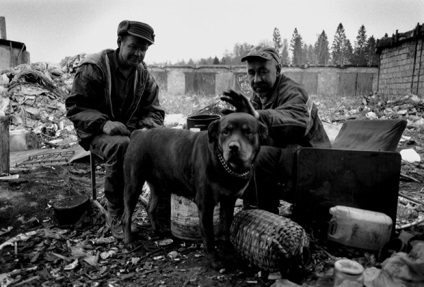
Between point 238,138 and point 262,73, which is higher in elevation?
point 262,73

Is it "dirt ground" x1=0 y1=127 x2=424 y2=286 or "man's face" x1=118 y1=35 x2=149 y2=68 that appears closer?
"dirt ground" x1=0 y1=127 x2=424 y2=286

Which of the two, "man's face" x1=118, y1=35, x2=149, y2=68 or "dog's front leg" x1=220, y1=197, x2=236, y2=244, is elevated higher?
"man's face" x1=118, y1=35, x2=149, y2=68

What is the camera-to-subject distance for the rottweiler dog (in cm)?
263

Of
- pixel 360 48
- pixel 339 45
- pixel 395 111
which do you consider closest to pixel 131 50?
pixel 395 111

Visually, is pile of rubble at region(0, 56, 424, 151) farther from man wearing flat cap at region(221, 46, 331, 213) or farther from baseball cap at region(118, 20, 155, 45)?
man wearing flat cap at region(221, 46, 331, 213)

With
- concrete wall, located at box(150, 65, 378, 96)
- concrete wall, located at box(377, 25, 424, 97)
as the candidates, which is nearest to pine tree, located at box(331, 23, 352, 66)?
concrete wall, located at box(150, 65, 378, 96)

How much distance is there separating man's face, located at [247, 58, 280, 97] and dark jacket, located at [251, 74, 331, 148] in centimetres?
11

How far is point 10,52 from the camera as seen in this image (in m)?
25.6

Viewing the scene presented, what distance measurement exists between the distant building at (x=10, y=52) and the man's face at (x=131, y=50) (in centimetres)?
2633

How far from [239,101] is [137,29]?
5.85 feet

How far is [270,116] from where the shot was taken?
3.25 m

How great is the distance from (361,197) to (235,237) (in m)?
1.48

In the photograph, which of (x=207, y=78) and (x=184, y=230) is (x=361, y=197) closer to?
(x=184, y=230)

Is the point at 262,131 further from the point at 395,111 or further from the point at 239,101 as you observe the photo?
the point at 395,111
